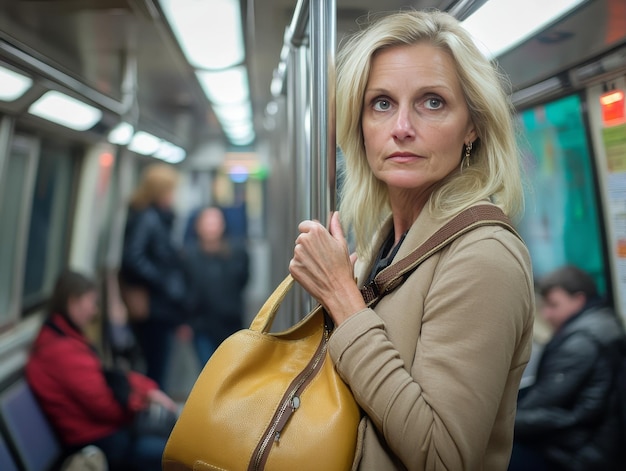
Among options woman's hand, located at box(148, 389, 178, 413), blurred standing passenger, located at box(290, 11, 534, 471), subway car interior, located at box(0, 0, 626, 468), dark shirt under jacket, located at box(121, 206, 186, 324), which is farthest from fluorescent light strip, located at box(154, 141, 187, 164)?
blurred standing passenger, located at box(290, 11, 534, 471)

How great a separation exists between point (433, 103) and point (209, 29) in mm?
1188

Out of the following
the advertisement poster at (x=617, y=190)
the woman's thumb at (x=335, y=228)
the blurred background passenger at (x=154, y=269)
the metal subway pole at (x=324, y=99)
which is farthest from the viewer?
the blurred background passenger at (x=154, y=269)

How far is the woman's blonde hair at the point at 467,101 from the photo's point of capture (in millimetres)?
896

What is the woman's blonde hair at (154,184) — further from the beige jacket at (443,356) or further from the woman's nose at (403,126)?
the beige jacket at (443,356)

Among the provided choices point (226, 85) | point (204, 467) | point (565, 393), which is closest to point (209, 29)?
point (226, 85)

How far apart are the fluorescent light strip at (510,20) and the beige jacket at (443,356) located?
428mm

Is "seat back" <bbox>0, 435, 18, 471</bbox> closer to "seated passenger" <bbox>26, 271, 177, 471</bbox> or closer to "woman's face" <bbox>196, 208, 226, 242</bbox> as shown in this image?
"seated passenger" <bbox>26, 271, 177, 471</bbox>

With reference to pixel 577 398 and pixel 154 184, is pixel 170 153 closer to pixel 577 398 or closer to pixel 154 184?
pixel 154 184

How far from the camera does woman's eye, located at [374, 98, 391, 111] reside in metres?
0.94

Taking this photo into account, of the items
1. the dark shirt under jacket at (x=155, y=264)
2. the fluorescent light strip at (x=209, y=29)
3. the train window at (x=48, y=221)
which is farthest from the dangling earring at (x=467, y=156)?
the dark shirt under jacket at (x=155, y=264)

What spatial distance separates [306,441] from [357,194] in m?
0.49

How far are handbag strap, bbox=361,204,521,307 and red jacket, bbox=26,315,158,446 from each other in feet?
5.68

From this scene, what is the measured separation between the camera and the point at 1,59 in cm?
163

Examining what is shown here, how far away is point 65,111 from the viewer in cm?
241
